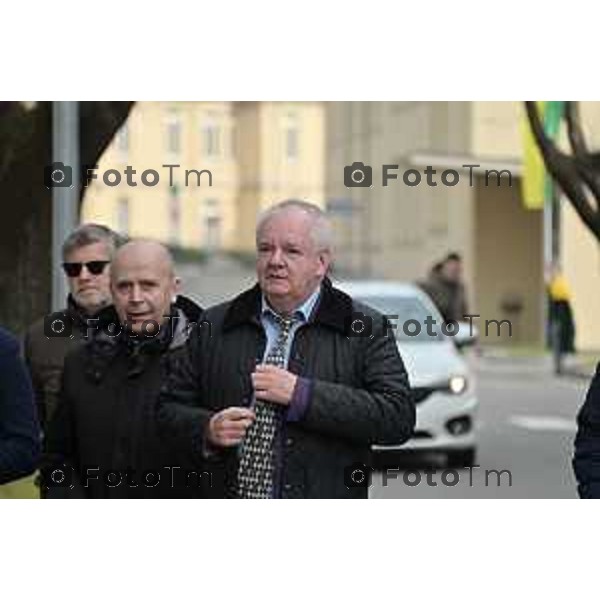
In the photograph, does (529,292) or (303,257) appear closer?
(303,257)

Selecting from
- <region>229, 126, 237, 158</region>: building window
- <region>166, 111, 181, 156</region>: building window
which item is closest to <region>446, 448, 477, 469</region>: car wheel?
<region>229, 126, 237, 158</region>: building window

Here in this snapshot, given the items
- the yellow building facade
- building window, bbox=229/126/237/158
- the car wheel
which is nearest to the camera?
the yellow building facade

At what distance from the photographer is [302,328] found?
12.0 ft

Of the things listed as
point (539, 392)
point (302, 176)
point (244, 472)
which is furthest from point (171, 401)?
point (539, 392)

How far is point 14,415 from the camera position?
3242 millimetres

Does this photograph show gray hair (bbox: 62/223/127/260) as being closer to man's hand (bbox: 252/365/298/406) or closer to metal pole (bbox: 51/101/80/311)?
metal pole (bbox: 51/101/80/311)

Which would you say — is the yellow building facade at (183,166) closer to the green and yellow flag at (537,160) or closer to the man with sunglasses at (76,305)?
the man with sunglasses at (76,305)

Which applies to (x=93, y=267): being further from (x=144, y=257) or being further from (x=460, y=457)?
(x=460, y=457)

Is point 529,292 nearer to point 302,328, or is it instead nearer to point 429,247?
point 429,247

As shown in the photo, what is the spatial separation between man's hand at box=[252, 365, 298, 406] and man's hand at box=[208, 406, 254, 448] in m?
0.06

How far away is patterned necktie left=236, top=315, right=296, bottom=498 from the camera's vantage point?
3611 millimetres
